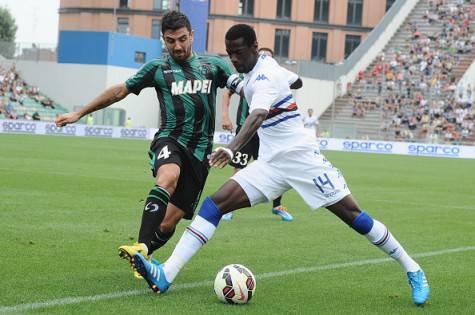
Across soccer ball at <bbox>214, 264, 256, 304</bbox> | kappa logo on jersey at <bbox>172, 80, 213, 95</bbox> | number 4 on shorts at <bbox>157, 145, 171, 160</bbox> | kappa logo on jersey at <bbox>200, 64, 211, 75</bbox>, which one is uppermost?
kappa logo on jersey at <bbox>200, 64, 211, 75</bbox>

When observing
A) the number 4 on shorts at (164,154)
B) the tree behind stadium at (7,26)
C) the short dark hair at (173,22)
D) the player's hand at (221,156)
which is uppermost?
the tree behind stadium at (7,26)

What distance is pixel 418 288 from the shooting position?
7340mm

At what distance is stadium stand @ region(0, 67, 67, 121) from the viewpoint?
168 feet

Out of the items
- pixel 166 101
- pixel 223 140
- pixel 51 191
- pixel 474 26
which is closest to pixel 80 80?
pixel 223 140

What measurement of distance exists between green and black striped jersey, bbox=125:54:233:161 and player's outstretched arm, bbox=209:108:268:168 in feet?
4.32

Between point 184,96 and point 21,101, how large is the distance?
46.9 m

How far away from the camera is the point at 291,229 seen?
12344mm

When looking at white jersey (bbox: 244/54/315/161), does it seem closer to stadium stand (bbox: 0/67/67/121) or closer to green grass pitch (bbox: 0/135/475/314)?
green grass pitch (bbox: 0/135/475/314)

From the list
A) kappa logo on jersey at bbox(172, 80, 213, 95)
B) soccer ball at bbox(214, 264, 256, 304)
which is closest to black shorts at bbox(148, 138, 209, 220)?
kappa logo on jersey at bbox(172, 80, 213, 95)

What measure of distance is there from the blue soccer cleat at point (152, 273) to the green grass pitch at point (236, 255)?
0.09 metres

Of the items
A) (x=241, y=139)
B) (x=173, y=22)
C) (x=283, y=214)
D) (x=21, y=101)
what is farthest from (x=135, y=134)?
(x=241, y=139)

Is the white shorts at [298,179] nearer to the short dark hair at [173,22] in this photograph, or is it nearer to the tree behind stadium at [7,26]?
the short dark hair at [173,22]

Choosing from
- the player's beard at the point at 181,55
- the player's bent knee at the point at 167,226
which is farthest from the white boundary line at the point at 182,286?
the player's beard at the point at 181,55

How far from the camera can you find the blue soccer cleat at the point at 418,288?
728 centimetres
